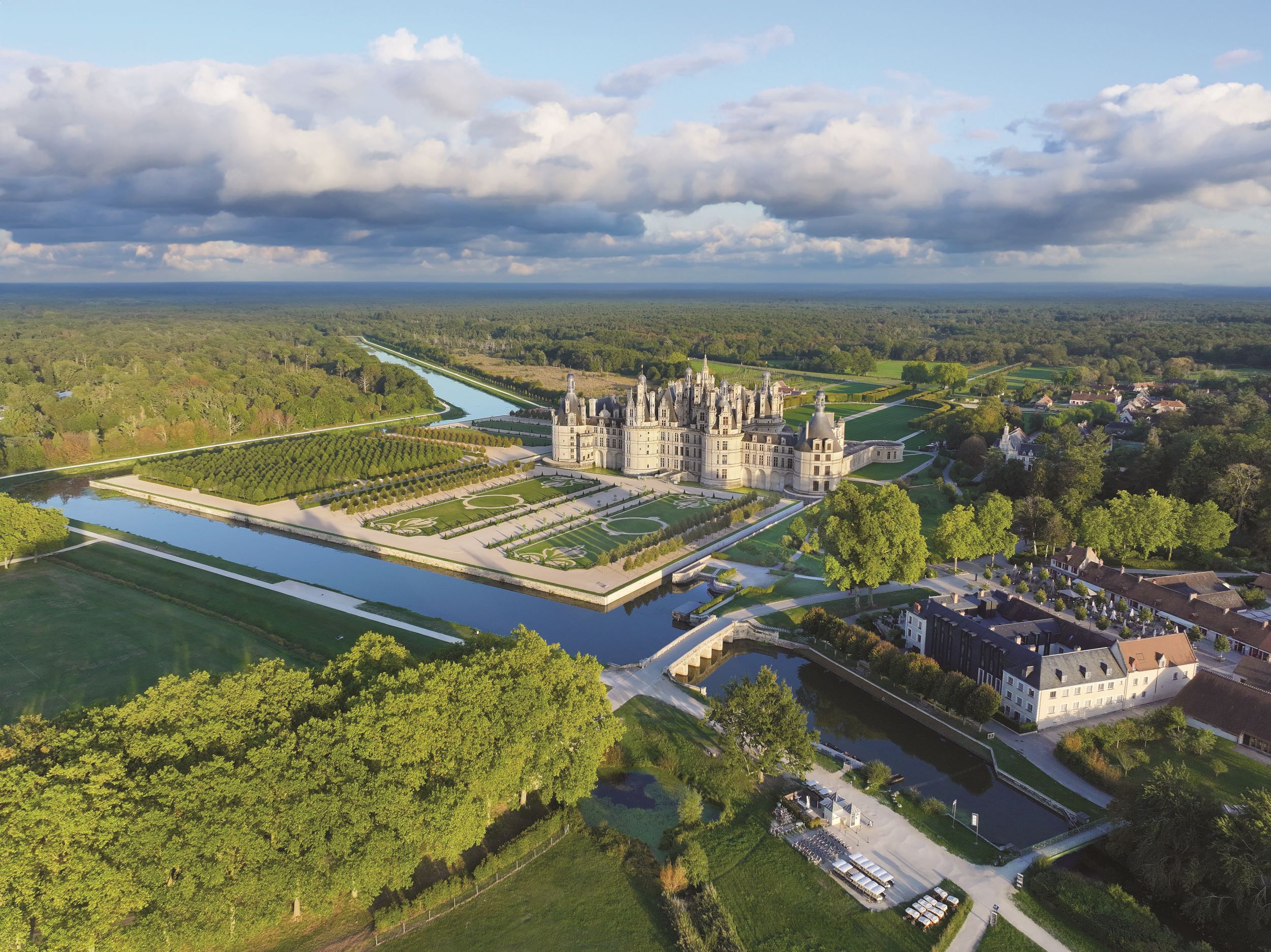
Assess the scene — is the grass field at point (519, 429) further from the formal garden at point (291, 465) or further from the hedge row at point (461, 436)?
the formal garden at point (291, 465)

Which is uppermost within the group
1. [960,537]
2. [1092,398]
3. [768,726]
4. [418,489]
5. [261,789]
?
[1092,398]

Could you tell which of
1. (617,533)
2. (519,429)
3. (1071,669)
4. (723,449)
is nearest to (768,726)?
(1071,669)

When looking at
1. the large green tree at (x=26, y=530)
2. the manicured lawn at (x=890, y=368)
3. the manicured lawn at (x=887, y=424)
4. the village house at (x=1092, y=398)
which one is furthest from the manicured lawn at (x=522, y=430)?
the manicured lawn at (x=890, y=368)

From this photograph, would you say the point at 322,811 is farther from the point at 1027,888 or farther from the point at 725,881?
the point at 1027,888

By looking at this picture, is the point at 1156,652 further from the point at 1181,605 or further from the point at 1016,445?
the point at 1016,445

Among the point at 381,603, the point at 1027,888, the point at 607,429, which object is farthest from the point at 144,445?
the point at 1027,888

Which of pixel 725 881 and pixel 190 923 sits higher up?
pixel 190 923

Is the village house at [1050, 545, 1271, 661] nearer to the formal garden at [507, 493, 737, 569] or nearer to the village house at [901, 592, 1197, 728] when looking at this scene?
the village house at [901, 592, 1197, 728]
